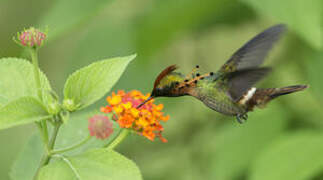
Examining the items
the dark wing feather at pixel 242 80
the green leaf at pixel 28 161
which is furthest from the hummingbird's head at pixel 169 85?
the green leaf at pixel 28 161

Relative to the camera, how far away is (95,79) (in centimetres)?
104

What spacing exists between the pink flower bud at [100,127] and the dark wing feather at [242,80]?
0.27 m

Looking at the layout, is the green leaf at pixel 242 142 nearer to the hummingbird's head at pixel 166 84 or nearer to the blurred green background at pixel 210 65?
the blurred green background at pixel 210 65

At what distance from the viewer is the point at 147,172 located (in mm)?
2303

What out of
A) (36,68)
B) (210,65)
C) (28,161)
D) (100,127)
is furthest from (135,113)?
(210,65)

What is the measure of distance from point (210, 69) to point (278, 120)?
0.50 meters

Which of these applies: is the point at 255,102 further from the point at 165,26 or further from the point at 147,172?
the point at 147,172

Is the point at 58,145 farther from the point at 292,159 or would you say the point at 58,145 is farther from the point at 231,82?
the point at 292,159

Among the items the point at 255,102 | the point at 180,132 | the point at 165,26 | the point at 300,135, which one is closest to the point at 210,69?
the point at 180,132

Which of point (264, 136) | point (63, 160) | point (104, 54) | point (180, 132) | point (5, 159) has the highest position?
point (63, 160)

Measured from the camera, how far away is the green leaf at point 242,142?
1.93 m

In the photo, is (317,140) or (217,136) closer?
(317,140)

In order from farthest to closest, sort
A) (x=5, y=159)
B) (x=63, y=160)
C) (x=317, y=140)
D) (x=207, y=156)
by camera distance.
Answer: (x=5, y=159), (x=207, y=156), (x=317, y=140), (x=63, y=160)

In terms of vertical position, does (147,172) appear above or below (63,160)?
below
